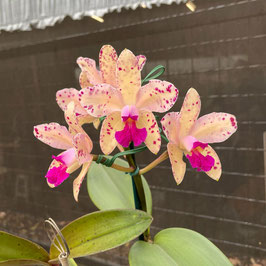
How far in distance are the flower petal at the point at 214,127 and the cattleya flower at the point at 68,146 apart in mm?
143

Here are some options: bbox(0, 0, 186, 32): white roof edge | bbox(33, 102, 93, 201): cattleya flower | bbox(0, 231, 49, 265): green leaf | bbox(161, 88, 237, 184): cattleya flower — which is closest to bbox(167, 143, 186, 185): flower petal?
bbox(161, 88, 237, 184): cattleya flower

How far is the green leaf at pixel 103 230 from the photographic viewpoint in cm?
41

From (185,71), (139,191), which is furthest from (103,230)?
(185,71)

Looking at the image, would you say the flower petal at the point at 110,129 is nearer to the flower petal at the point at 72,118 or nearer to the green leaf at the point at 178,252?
the flower petal at the point at 72,118

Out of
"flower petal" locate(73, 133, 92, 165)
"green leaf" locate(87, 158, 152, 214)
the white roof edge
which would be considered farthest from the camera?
the white roof edge

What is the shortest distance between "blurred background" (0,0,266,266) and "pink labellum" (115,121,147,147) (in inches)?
17.9

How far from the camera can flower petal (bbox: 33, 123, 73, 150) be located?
1.35 feet

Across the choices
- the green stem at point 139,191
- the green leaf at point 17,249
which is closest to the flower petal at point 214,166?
the green stem at point 139,191

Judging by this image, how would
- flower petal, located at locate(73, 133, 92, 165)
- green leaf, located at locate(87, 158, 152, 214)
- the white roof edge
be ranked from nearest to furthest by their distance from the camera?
flower petal, located at locate(73, 133, 92, 165)
green leaf, located at locate(87, 158, 152, 214)
the white roof edge

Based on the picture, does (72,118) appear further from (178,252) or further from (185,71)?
(185,71)

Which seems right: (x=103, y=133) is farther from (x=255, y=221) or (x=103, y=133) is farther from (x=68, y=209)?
(x=68, y=209)

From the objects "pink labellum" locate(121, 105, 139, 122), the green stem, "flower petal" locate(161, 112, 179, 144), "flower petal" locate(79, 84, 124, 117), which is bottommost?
the green stem

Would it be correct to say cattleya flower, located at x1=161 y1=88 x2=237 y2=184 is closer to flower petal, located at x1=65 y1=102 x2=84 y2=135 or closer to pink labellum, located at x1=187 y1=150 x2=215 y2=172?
pink labellum, located at x1=187 y1=150 x2=215 y2=172

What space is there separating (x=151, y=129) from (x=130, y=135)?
29 millimetres
